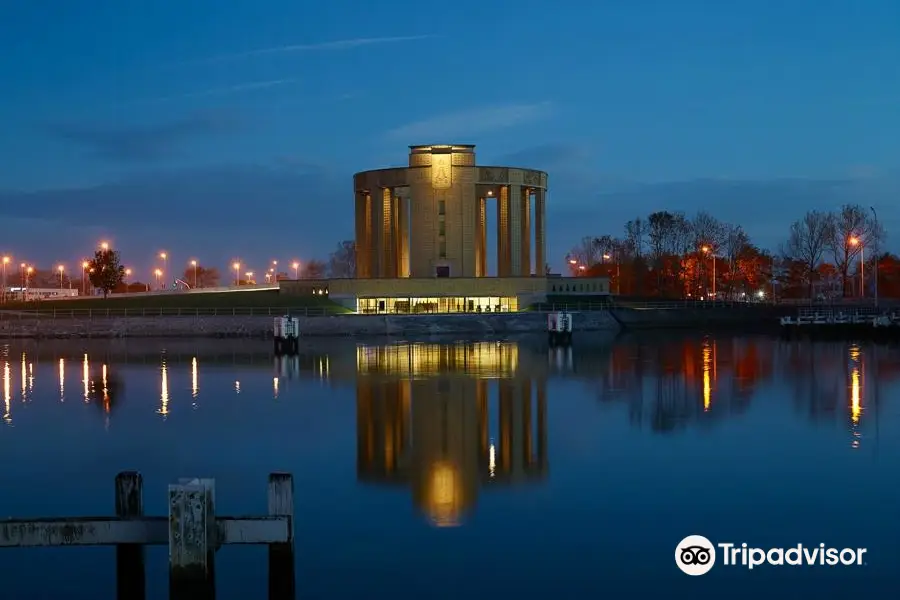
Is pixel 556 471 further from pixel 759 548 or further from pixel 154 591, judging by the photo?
pixel 154 591

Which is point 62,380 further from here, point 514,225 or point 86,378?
point 514,225

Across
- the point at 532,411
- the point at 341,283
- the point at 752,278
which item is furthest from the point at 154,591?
the point at 752,278

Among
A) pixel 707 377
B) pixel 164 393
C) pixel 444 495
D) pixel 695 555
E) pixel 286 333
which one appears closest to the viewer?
pixel 695 555

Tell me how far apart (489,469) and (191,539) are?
946cm

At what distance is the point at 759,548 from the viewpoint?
14656 millimetres

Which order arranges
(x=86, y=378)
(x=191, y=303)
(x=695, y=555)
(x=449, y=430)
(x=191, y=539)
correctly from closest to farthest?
(x=191, y=539) → (x=695, y=555) → (x=449, y=430) → (x=86, y=378) → (x=191, y=303)

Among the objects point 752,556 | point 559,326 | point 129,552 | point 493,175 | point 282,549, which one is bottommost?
point 752,556

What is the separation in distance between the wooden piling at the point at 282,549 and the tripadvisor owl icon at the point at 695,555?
5428 millimetres

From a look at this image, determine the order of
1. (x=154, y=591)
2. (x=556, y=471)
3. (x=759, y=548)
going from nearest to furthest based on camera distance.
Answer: (x=154, y=591) → (x=759, y=548) → (x=556, y=471)

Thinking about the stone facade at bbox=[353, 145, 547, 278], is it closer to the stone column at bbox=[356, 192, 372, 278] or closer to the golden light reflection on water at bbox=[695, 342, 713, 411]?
the stone column at bbox=[356, 192, 372, 278]

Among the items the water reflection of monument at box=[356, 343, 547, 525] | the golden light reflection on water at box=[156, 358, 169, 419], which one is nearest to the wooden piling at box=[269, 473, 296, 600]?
the water reflection of monument at box=[356, 343, 547, 525]

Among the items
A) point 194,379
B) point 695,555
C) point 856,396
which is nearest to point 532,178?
point 194,379

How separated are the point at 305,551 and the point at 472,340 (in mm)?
54760

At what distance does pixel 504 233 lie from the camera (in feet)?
315
